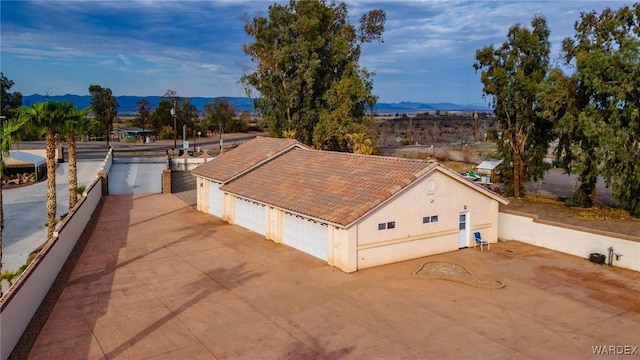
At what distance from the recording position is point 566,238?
21516 mm

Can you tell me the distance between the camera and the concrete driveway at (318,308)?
12352 mm

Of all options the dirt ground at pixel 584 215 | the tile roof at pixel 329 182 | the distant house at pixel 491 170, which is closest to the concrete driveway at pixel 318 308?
the tile roof at pixel 329 182

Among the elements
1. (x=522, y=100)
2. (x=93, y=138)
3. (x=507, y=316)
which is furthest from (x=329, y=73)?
(x=93, y=138)

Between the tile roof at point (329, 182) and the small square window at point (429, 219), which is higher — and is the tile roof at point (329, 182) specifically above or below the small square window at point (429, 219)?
above

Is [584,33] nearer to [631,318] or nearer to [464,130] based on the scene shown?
[631,318]

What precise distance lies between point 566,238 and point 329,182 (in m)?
10.7

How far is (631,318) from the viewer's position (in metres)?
14.5

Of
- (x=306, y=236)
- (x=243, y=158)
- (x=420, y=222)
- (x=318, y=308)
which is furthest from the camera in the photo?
(x=243, y=158)

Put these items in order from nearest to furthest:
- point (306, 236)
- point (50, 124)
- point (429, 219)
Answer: point (429, 219)
point (306, 236)
point (50, 124)

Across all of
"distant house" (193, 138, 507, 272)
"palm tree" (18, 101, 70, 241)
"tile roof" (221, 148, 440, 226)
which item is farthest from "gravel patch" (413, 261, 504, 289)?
"palm tree" (18, 101, 70, 241)

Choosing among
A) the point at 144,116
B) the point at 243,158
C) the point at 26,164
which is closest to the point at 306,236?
the point at 243,158

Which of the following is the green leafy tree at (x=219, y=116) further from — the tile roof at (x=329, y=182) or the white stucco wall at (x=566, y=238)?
the white stucco wall at (x=566, y=238)

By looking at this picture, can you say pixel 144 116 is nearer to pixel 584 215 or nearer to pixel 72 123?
pixel 72 123

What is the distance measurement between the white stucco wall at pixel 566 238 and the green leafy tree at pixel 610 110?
24.7 ft
